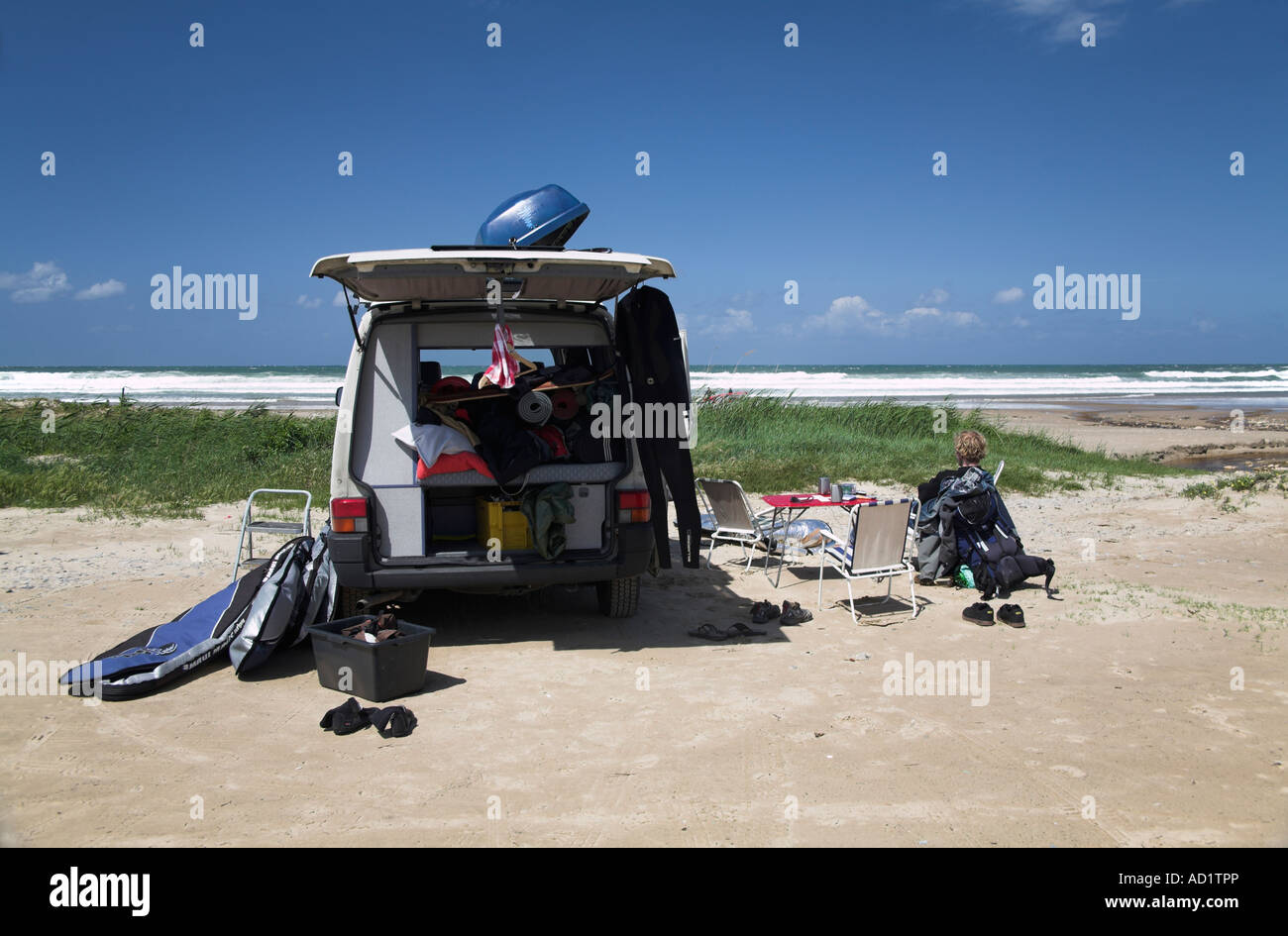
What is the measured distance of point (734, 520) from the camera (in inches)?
323

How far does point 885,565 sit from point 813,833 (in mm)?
3750

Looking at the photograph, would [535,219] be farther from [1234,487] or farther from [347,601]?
[1234,487]

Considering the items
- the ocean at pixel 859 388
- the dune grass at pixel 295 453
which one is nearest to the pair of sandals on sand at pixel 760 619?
the dune grass at pixel 295 453

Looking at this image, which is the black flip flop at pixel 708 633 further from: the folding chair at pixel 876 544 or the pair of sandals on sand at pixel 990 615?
the pair of sandals on sand at pixel 990 615

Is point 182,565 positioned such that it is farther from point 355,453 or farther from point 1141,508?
point 1141,508

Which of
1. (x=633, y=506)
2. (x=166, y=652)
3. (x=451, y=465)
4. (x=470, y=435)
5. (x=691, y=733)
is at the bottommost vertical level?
(x=691, y=733)

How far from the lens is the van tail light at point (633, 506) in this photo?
558 centimetres

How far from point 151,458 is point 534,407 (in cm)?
906

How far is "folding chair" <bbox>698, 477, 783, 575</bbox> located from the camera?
8.05 metres

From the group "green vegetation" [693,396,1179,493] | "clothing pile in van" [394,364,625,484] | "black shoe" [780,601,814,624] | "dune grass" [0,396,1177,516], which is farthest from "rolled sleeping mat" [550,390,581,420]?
"green vegetation" [693,396,1179,493]

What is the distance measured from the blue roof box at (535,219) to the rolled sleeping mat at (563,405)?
103 centimetres

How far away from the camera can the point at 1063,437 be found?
2058 cm

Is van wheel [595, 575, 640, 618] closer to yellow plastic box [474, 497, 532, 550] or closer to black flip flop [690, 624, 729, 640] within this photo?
black flip flop [690, 624, 729, 640]

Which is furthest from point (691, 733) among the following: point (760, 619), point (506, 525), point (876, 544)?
point (876, 544)
